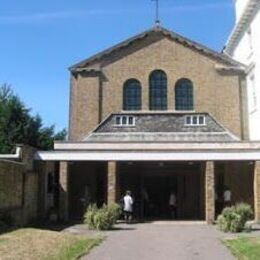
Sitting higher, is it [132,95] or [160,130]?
[132,95]

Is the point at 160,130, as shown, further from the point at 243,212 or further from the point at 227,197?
the point at 243,212

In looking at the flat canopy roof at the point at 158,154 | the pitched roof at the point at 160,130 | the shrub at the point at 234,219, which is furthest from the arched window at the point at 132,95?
the shrub at the point at 234,219

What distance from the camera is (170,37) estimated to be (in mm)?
38125

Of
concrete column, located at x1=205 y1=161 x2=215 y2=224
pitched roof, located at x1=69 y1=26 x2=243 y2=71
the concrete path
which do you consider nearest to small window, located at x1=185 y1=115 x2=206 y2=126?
pitched roof, located at x1=69 y1=26 x2=243 y2=71

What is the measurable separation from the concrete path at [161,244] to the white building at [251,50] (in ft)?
29.6

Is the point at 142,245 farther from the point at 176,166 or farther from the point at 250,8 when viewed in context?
the point at 250,8

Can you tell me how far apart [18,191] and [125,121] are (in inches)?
448

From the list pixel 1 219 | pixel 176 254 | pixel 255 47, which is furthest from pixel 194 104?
pixel 176 254

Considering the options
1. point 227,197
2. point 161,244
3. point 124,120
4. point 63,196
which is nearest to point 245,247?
point 161,244

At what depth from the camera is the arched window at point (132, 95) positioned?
3766 cm

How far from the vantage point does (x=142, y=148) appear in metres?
31.9

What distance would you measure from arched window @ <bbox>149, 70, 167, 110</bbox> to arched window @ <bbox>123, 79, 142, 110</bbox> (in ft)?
2.36

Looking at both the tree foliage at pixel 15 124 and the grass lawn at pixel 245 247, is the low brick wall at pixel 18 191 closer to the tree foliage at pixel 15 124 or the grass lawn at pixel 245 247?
the grass lawn at pixel 245 247

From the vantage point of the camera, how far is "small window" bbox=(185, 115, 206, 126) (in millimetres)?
36312
